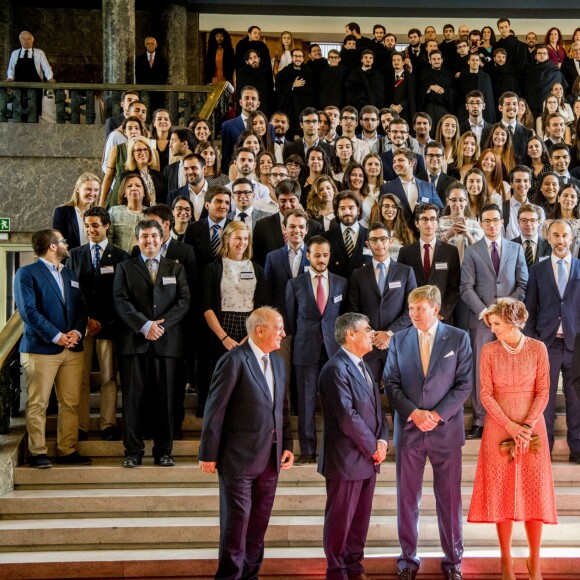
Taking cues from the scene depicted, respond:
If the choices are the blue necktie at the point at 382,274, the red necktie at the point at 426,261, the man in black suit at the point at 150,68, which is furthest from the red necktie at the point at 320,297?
the man in black suit at the point at 150,68

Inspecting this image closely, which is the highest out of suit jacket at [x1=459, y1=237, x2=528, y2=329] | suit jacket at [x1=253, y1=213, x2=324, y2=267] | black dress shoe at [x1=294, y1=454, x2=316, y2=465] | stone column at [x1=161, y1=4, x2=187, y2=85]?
stone column at [x1=161, y1=4, x2=187, y2=85]

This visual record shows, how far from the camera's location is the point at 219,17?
1562 cm

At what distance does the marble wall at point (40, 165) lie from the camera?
35.2 feet

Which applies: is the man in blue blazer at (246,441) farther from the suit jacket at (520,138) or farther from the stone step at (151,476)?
the suit jacket at (520,138)

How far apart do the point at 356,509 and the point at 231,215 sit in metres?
2.90

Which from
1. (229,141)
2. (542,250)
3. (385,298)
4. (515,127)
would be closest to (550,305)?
(542,250)

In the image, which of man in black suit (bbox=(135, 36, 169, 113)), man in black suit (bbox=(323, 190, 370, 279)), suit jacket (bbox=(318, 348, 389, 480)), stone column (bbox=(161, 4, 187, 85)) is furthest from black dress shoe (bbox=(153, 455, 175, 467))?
stone column (bbox=(161, 4, 187, 85))

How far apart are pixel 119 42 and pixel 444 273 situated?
22.1 feet

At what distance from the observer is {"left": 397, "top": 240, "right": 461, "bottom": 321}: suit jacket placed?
6820 mm

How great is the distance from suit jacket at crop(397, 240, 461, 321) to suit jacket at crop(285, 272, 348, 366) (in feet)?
2.17

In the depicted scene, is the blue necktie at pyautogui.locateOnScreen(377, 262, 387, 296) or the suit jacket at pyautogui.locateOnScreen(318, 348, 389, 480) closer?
the suit jacket at pyautogui.locateOnScreen(318, 348, 389, 480)

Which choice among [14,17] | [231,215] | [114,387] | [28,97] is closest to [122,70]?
[28,97]

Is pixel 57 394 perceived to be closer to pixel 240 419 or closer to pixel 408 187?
pixel 240 419

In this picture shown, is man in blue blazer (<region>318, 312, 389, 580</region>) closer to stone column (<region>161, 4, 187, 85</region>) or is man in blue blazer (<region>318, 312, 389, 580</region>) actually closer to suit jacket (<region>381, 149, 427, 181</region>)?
suit jacket (<region>381, 149, 427, 181</region>)
